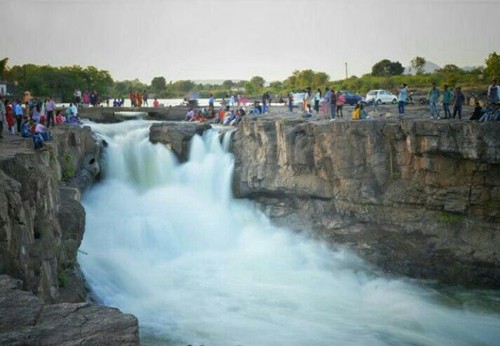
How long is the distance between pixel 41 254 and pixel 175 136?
13.1m

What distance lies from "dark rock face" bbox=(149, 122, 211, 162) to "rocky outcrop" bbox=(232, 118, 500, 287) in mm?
3516

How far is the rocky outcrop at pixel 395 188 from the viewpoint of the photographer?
61.1 ft

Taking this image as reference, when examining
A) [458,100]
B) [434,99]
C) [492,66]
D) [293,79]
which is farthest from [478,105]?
[293,79]

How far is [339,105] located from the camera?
24.5m

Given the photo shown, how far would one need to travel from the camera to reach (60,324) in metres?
7.04

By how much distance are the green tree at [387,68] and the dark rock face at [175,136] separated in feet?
145

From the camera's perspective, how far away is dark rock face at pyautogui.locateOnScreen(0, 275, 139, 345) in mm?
6609

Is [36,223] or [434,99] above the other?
[434,99]

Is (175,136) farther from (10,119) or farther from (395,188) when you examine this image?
(395,188)

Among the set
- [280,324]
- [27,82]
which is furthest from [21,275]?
[27,82]

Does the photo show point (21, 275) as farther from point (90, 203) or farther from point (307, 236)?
point (307, 236)

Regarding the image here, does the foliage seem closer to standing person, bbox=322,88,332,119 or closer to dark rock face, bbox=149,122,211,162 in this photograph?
dark rock face, bbox=149,122,211,162

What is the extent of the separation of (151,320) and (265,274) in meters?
5.69

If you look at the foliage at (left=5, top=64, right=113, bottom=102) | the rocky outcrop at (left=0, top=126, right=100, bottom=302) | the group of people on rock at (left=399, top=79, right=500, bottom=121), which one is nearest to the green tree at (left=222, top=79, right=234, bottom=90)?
the foliage at (left=5, top=64, right=113, bottom=102)
